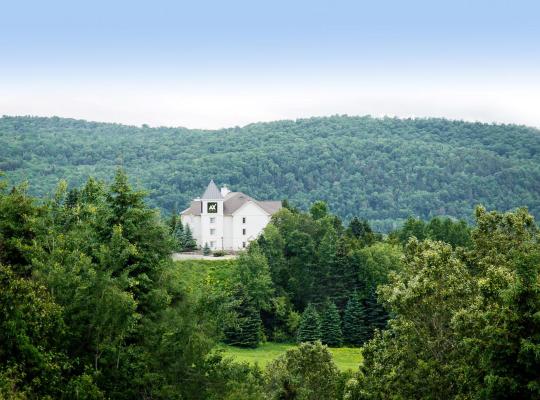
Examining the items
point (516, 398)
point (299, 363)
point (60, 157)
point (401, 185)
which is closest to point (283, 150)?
point (401, 185)

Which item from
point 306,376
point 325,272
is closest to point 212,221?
point 325,272

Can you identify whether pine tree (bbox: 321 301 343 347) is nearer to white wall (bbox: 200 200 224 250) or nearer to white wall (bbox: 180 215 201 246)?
white wall (bbox: 200 200 224 250)

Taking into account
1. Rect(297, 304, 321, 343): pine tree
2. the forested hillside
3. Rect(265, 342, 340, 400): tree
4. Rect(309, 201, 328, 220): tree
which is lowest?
Rect(297, 304, 321, 343): pine tree

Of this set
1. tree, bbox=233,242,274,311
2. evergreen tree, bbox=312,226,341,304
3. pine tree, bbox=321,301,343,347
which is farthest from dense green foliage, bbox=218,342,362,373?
evergreen tree, bbox=312,226,341,304

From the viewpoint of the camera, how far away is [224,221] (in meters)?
82.4

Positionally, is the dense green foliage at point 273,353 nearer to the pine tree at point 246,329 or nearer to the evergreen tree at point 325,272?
the pine tree at point 246,329

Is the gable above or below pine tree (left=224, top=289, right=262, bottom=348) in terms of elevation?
above

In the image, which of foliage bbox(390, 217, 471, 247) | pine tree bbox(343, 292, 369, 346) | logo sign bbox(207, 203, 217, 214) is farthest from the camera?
logo sign bbox(207, 203, 217, 214)

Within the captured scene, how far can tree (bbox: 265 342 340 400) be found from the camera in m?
31.3

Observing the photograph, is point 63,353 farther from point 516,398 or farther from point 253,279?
point 253,279

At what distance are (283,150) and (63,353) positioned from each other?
177 metres

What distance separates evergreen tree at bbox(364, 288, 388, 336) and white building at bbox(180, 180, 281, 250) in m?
16.0

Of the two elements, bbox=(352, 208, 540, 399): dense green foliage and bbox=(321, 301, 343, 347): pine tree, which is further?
bbox=(321, 301, 343, 347): pine tree

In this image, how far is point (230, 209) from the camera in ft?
272
